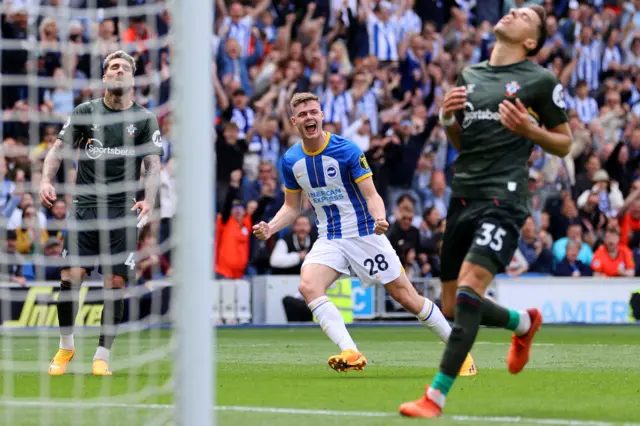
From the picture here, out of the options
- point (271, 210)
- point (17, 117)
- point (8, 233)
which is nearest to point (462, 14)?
point (271, 210)

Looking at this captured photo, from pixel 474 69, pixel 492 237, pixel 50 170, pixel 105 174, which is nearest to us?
pixel 492 237

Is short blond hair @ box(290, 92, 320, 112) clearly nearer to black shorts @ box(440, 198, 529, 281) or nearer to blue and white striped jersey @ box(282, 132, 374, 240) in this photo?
blue and white striped jersey @ box(282, 132, 374, 240)

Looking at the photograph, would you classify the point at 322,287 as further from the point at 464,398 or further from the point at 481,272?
the point at 481,272

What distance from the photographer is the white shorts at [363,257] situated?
9.70 m

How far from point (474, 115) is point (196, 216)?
2.75m

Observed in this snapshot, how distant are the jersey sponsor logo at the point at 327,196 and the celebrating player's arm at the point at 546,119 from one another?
2913 mm

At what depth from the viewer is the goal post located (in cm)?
479

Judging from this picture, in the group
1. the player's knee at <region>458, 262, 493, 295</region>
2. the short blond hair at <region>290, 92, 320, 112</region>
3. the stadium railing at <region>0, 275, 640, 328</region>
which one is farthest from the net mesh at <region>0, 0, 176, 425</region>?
the player's knee at <region>458, 262, 493, 295</region>

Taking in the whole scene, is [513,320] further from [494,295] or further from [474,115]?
[494,295]

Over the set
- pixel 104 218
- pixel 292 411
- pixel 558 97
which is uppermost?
pixel 558 97

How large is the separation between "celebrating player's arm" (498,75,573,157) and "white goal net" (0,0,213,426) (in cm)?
188

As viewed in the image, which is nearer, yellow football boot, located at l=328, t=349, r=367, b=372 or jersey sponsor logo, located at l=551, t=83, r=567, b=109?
jersey sponsor logo, located at l=551, t=83, r=567, b=109

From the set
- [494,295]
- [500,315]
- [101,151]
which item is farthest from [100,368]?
[494,295]

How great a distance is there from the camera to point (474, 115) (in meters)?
7.12
